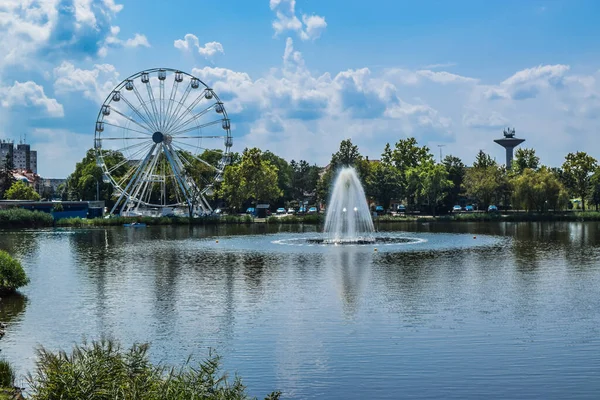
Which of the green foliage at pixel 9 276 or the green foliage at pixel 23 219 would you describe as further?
the green foliage at pixel 23 219

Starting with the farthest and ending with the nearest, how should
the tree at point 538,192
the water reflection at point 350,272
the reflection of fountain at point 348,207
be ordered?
the tree at point 538,192
the reflection of fountain at point 348,207
the water reflection at point 350,272

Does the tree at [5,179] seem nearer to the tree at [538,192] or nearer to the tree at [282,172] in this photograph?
the tree at [282,172]

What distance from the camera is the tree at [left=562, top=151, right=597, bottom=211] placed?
379ft

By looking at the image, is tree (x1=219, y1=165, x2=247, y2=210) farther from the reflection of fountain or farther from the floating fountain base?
the floating fountain base

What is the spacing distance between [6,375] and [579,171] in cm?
10962

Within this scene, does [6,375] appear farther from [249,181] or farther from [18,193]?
[18,193]

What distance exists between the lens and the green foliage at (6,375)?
19109 millimetres

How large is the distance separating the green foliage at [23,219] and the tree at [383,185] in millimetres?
47539

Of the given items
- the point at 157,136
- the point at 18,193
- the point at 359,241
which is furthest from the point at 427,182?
the point at 18,193

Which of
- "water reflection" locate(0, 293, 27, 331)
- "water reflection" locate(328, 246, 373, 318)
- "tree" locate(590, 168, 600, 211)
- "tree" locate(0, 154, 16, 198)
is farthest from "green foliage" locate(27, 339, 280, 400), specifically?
"tree" locate(0, 154, 16, 198)

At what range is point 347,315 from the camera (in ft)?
95.5

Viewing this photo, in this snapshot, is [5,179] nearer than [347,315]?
No

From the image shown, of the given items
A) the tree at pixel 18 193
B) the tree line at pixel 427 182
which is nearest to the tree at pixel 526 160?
the tree line at pixel 427 182

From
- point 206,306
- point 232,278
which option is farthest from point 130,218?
point 206,306
